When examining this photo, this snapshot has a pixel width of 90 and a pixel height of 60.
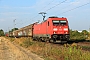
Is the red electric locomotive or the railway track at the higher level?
the red electric locomotive

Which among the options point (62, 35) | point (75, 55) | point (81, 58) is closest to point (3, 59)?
point (75, 55)

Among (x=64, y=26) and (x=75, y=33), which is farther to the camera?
(x=75, y=33)

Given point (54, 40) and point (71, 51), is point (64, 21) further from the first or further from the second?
point (71, 51)

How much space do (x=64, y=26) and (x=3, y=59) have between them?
14885 mm

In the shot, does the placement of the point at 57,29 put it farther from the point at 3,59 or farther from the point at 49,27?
the point at 3,59

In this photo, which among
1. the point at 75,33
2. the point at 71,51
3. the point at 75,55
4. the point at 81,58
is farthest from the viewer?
the point at 75,33

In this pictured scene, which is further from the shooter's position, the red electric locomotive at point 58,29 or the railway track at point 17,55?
the red electric locomotive at point 58,29

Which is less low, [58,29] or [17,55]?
[58,29]

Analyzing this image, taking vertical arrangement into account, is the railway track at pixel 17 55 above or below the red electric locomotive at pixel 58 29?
below

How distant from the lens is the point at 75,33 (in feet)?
193

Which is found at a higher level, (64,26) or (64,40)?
(64,26)

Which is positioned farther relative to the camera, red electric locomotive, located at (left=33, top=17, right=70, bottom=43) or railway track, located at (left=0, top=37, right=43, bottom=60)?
red electric locomotive, located at (left=33, top=17, right=70, bottom=43)

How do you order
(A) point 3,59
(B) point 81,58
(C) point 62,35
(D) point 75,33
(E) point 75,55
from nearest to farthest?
(B) point 81,58 < (E) point 75,55 < (A) point 3,59 < (C) point 62,35 < (D) point 75,33

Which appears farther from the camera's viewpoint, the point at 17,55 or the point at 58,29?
the point at 58,29
